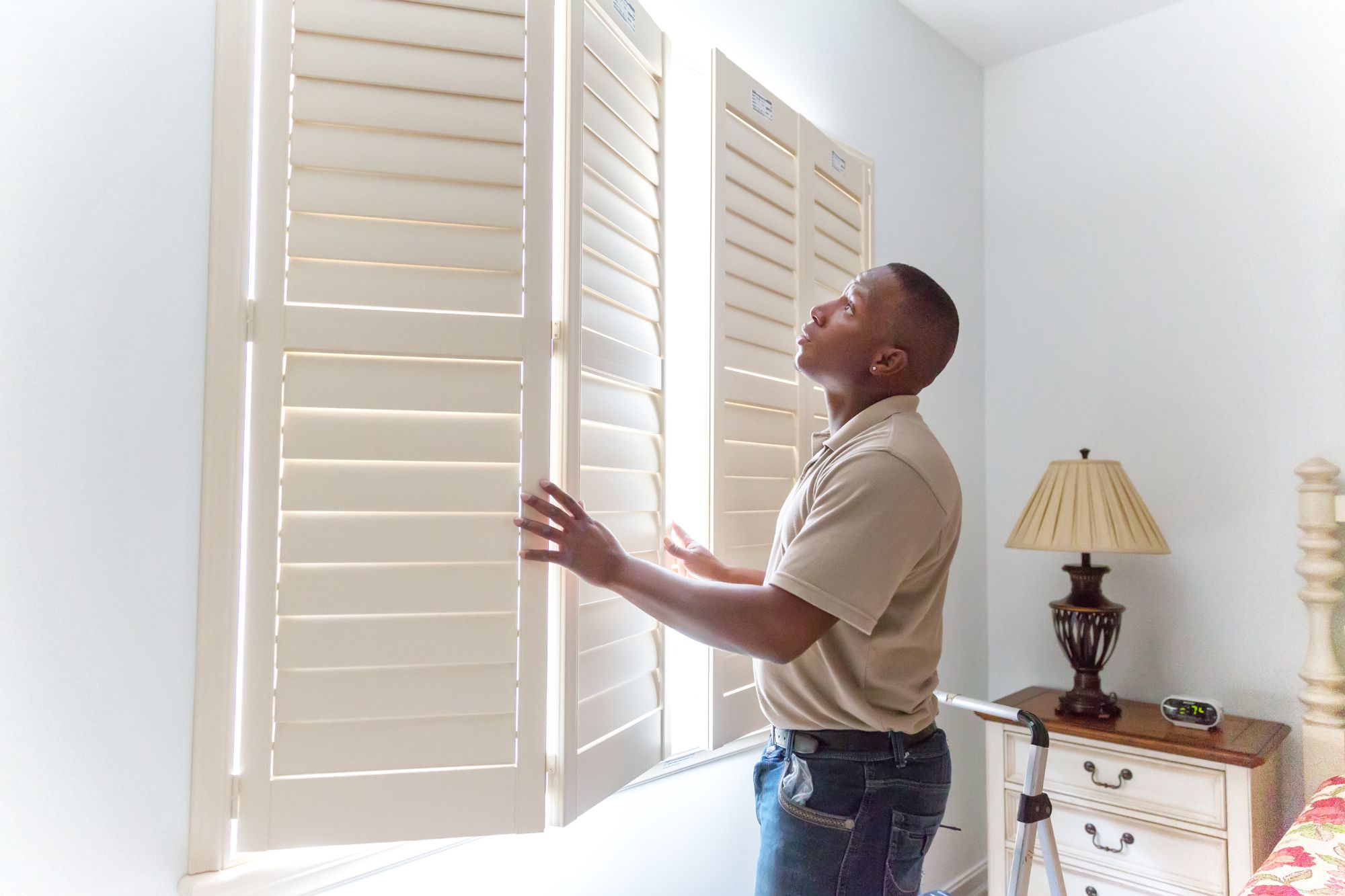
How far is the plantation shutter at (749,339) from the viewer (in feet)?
4.97

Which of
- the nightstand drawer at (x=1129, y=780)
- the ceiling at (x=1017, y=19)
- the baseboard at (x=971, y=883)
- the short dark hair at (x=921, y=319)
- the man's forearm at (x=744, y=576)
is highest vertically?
the ceiling at (x=1017, y=19)

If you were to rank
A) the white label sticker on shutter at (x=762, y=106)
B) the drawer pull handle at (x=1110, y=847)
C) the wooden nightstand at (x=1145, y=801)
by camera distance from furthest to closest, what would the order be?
1. the drawer pull handle at (x=1110, y=847)
2. the wooden nightstand at (x=1145, y=801)
3. the white label sticker on shutter at (x=762, y=106)

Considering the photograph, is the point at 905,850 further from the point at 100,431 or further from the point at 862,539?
the point at 100,431

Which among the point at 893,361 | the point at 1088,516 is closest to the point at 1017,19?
the point at 1088,516

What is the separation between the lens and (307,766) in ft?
3.26

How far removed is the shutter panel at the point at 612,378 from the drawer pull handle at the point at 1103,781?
126 cm

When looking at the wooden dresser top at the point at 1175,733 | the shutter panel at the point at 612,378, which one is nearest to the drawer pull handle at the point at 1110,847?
the wooden dresser top at the point at 1175,733

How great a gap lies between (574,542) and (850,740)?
1.66ft

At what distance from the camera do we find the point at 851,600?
3.59 feet

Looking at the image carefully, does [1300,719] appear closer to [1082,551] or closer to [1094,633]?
[1094,633]

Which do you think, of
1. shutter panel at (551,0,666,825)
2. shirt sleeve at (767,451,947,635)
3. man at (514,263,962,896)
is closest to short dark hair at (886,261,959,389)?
man at (514,263,962,896)

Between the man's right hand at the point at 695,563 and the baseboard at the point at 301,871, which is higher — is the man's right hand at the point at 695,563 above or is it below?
above

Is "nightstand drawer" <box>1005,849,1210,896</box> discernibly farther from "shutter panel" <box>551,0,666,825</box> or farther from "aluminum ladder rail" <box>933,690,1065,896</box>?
"shutter panel" <box>551,0,666,825</box>

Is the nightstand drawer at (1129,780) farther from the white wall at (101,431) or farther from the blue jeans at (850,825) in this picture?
the white wall at (101,431)
